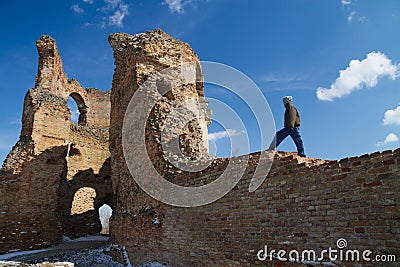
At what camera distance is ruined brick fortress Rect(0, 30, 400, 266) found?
3.40 meters

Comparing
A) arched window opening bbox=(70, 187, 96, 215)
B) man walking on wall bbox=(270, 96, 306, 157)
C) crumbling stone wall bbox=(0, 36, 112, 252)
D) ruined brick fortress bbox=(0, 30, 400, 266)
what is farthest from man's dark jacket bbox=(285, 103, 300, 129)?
arched window opening bbox=(70, 187, 96, 215)

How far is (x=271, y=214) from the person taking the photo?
439 cm

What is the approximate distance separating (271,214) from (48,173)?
36.4 ft

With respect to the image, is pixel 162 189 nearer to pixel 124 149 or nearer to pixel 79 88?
pixel 124 149

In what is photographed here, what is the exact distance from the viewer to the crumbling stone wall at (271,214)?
321cm

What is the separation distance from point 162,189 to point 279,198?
11.1 ft

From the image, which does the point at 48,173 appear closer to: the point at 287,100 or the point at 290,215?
the point at 287,100

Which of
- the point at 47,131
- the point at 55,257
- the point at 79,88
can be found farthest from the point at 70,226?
the point at 79,88

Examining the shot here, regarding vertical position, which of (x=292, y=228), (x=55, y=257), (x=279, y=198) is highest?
(x=279, y=198)

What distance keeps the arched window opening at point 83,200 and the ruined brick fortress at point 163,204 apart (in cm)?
6

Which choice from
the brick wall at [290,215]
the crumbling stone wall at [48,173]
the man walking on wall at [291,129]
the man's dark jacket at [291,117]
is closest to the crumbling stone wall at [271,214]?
the brick wall at [290,215]

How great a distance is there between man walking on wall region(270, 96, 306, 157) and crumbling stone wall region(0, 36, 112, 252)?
10.5 m

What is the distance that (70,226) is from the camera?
15.2 meters

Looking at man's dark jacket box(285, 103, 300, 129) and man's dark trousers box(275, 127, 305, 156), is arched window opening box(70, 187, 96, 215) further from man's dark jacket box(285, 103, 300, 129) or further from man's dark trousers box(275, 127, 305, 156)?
man's dark jacket box(285, 103, 300, 129)
